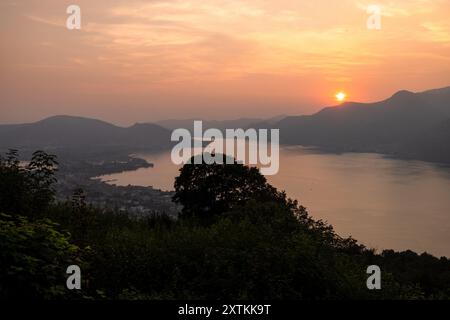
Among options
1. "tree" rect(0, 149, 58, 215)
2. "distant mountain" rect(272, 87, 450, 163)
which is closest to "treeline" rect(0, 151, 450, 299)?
"tree" rect(0, 149, 58, 215)

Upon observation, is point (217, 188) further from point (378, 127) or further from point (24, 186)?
point (378, 127)

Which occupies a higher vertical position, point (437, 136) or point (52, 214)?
point (437, 136)

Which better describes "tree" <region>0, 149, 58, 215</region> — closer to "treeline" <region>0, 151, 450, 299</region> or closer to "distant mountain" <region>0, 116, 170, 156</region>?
"treeline" <region>0, 151, 450, 299</region>

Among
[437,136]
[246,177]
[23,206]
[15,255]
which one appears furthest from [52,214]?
[437,136]

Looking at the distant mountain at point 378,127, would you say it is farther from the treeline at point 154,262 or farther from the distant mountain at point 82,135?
the treeline at point 154,262
